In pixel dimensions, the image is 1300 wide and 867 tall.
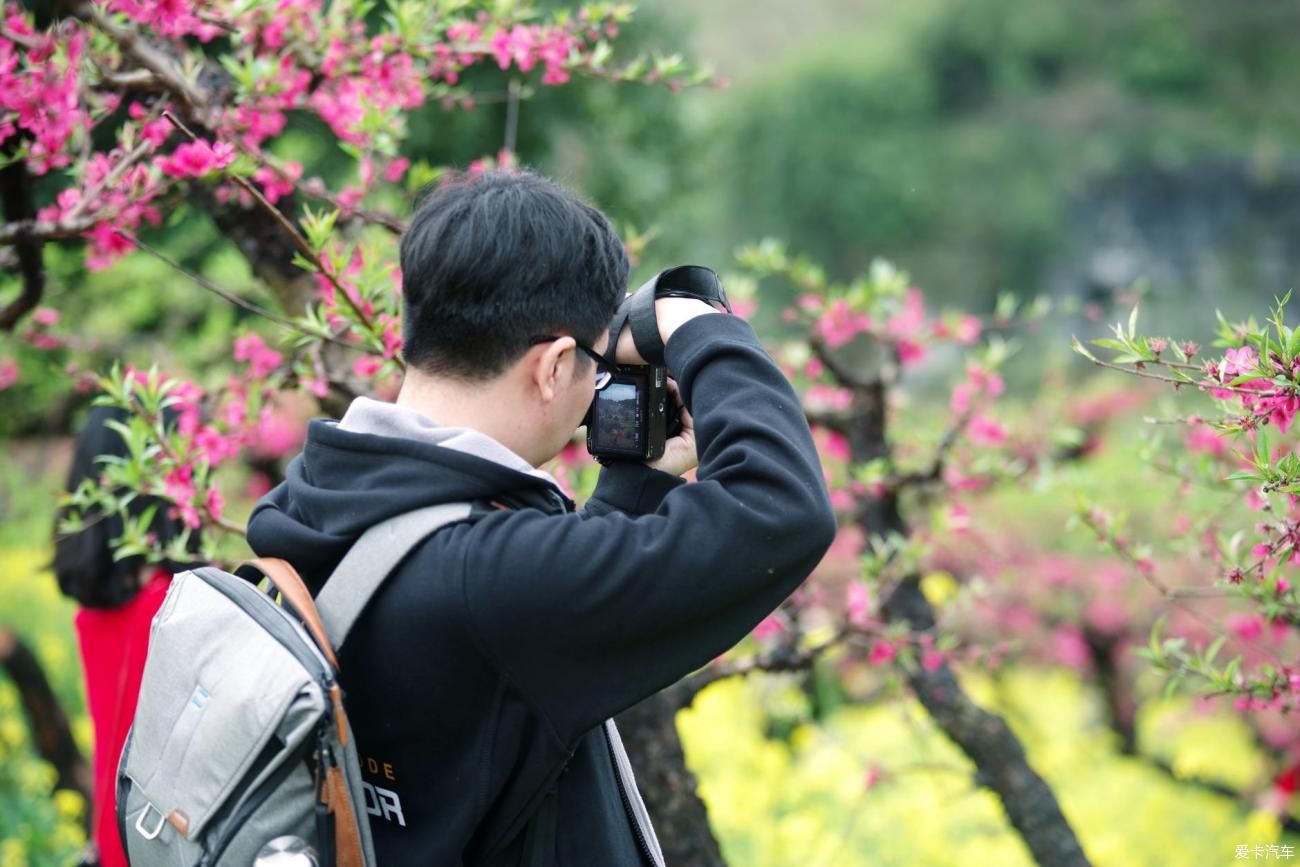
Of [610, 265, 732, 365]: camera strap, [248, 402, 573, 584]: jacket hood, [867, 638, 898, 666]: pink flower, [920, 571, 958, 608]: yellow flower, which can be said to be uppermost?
[610, 265, 732, 365]: camera strap

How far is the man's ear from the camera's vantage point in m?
1.21

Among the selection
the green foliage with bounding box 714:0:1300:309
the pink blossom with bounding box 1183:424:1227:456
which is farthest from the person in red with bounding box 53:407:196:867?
the green foliage with bounding box 714:0:1300:309

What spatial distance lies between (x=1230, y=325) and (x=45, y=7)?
2.65 meters

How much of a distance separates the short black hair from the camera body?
110mm

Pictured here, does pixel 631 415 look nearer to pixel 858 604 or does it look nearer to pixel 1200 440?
pixel 858 604

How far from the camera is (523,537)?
3.60 ft

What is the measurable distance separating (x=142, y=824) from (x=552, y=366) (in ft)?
2.02

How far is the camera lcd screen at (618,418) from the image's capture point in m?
1.36

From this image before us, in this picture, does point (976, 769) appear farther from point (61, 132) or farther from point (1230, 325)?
point (61, 132)

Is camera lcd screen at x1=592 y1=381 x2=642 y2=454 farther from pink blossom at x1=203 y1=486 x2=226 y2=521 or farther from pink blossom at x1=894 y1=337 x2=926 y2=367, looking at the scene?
pink blossom at x1=894 y1=337 x2=926 y2=367

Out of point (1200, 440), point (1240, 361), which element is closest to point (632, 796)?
point (1240, 361)

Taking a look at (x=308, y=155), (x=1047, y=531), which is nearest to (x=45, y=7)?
(x=308, y=155)

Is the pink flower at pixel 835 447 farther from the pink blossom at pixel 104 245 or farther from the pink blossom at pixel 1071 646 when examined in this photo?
the pink blossom at pixel 1071 646

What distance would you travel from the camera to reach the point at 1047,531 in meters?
6.77
